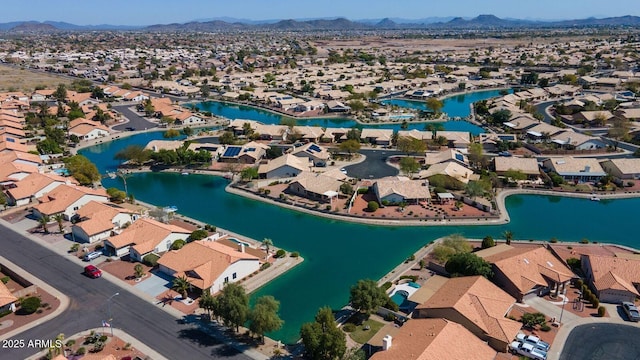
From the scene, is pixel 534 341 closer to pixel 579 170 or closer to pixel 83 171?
pixel 579 170

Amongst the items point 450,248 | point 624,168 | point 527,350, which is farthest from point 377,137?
point 527,350

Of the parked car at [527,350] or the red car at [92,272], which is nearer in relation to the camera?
the parked car at [527,350]

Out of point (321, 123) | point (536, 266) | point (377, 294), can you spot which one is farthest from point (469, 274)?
point (321, 123)

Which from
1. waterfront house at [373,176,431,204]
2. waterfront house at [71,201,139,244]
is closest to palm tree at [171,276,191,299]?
waterfront house at [71,201,139,244]

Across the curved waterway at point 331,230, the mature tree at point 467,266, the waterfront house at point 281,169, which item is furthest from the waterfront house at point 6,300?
the waterfront house at point 281,169

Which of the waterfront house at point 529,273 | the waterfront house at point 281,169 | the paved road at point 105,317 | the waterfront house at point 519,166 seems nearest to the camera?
the paved road at point 105,317

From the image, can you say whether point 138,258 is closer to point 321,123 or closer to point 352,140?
point 352,140

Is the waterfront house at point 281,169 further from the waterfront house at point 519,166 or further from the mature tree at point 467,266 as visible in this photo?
the mature tree at point 467,266
